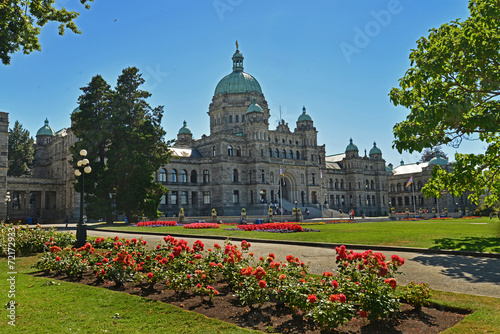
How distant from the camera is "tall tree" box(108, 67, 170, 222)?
40.0 metres

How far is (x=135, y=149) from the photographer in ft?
135

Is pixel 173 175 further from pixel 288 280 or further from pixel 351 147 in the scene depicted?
pixel 288 280

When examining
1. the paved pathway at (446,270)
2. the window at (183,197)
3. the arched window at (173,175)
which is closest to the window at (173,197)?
the window at (183,197)

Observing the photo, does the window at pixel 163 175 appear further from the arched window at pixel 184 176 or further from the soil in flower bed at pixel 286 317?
the soil in flower bed at pixel 286 317

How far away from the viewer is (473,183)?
18.2 metres

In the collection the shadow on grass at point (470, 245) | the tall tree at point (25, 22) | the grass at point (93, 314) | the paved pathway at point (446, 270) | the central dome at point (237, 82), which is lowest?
the paved pathway at point (446, 270)

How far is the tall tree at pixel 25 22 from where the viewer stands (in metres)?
14.5

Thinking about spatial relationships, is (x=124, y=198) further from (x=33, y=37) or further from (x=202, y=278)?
(x=202, y=278)

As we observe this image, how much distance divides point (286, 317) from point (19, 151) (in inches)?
3008

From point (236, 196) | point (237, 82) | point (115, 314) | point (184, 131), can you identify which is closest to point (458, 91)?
point (115, 314)

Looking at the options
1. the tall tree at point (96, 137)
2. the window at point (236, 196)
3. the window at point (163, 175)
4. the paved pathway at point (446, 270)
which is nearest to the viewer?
the paved pathway at point (446, 270)

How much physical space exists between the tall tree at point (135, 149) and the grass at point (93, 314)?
1219 inches

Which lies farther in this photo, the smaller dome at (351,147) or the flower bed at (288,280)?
the smaller dome at (351,147)

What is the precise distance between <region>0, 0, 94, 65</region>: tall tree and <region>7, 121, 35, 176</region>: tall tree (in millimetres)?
62933
